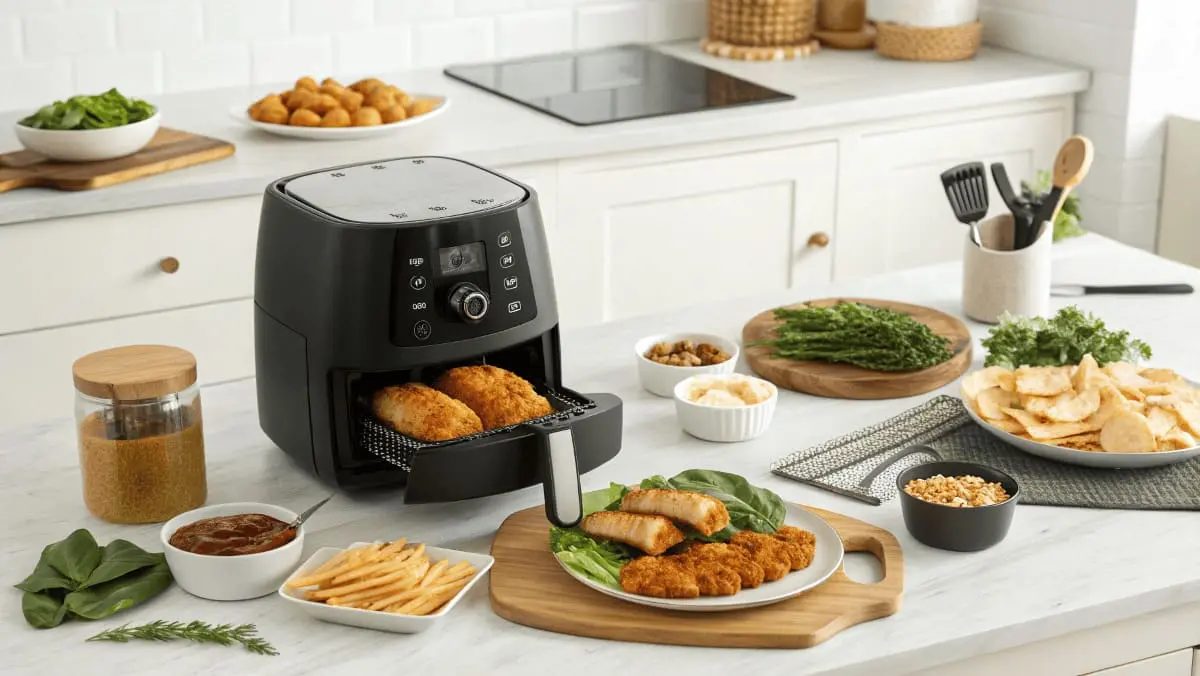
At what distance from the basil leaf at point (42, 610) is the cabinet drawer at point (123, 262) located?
1427 millimetres

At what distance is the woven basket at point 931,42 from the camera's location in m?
3.68

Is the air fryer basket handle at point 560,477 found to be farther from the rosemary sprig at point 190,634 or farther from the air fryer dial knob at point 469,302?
the rosemary sprig at point 190,634

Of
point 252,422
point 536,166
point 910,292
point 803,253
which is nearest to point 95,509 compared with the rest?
point 252,422

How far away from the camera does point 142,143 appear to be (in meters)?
2.83

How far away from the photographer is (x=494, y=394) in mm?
1600

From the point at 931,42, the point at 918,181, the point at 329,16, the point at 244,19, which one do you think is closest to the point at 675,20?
the point at 931,42

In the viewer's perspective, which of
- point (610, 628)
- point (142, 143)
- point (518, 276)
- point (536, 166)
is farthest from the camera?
point (536, 166)

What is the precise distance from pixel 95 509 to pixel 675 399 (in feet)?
2.31

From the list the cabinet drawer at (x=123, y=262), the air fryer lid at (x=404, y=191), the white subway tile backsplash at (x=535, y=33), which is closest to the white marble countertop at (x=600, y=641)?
the air fryer lid at (x=404, y=191)

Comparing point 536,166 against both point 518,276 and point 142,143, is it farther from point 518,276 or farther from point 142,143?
point 518,276

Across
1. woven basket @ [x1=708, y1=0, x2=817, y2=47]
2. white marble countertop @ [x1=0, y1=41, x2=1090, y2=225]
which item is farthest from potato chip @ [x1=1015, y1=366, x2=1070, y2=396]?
woven basket @ [x1=708, y1=0, x2=817, y2=47]

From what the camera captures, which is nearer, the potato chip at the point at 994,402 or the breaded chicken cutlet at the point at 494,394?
the breaded chicken cutlet at the point at 494,394

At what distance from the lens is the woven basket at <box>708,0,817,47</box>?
12.4 feet

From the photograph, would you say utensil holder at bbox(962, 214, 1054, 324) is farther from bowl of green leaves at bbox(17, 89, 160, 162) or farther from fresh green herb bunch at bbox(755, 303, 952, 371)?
bowl of green leaves at bbox(17, 89, 160, 162)
